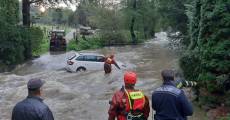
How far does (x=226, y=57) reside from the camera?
47.0 feet

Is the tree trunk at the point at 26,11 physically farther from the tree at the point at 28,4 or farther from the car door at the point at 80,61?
the car door at the point at 80,61

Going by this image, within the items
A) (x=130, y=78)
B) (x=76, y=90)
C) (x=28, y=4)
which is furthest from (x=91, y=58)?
(x=130, y=78)

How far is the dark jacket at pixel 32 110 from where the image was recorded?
675 cm

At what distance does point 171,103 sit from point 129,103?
88 centimetres

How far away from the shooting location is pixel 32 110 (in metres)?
6.76

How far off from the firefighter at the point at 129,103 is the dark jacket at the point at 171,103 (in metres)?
0.55

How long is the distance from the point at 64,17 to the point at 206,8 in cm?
11272

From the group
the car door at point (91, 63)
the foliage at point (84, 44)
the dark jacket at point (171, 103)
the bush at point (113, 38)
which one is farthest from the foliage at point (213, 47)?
the bush at point (113, 38)

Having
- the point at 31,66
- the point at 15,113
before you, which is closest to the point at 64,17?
the point at 31,66

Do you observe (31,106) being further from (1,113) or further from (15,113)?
(1,113)

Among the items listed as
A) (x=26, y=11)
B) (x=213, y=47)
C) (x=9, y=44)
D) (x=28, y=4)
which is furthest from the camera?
(x=28, y=4)

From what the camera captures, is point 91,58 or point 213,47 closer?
point 213,47

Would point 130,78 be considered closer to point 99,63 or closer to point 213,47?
point 213,47

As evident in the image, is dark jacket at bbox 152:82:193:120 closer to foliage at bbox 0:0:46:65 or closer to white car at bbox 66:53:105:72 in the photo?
white car at bbox 66:53:105:72
